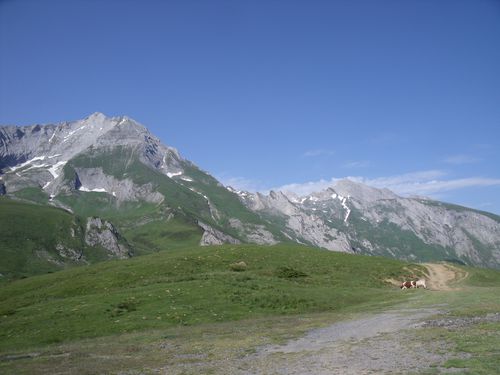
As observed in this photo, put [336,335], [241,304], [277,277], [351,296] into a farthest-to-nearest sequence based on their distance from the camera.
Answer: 1. [277,277]
2. [351,296]
3. [241,304]
4. [336,335]

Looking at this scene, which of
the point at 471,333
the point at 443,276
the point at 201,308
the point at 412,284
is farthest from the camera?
the point at 443,276

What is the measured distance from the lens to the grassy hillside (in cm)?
4278

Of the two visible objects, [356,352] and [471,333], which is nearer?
[356,352]

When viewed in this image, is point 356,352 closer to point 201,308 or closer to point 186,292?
point 201,308

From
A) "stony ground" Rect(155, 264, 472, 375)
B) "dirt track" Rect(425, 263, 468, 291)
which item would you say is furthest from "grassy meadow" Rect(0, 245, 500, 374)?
"dirt track" Rect(425, 263, 468, 291)

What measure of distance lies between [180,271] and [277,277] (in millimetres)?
15112

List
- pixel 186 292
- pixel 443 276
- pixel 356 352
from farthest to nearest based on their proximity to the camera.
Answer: pixel 443 276 → pixel 186 292 → pixel 356 352

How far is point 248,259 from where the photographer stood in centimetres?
7481

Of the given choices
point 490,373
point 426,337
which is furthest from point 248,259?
point 490,373

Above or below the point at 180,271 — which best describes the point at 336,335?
below

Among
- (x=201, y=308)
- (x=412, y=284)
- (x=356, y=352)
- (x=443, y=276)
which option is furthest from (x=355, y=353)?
(x=443, y=276)

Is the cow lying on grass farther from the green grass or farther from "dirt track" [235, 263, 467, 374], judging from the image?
"dirt track" [235, 263, 467, 374]

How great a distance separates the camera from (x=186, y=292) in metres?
51.5

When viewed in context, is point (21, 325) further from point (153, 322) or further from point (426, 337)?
point (426, 337)
